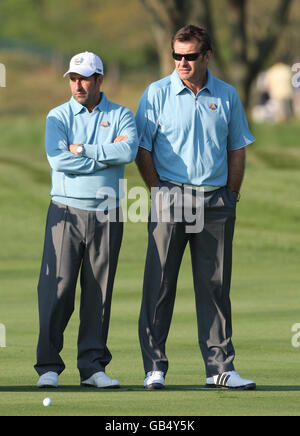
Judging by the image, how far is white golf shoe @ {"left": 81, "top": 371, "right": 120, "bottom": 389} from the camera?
7207 mm

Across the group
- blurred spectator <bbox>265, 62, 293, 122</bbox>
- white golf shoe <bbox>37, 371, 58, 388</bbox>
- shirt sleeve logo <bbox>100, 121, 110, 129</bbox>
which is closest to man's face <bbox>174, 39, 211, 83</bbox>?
shirt sleeve logo <bbox>100, 121, 110, 129</bbox>

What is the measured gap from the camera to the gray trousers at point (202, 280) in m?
7.40

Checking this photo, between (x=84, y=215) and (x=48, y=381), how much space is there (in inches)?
38.1

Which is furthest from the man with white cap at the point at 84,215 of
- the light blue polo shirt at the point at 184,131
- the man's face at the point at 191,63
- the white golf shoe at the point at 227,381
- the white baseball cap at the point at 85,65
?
the white golf shoe at the point at 227,381

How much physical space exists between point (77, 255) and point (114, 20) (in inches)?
2672

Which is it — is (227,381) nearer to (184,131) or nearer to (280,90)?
(184,131)

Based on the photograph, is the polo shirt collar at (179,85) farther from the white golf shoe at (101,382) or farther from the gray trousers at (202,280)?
the white golf shoe at (101,382)

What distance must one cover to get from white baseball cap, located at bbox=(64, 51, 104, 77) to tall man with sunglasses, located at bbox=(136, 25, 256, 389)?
0.33 meters

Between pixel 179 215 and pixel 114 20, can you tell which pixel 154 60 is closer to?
pixel 114 20

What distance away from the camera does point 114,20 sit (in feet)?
243

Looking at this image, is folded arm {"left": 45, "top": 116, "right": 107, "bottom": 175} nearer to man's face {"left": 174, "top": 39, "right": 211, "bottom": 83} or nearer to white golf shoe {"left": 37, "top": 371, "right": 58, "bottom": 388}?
man's face {"left": 174, "top": 39, "right": 211, "bottom": 83}

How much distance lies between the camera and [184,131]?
732 centimetres

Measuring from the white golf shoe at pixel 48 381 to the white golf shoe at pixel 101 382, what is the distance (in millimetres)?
212

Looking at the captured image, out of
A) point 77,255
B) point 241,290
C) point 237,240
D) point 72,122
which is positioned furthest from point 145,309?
point 237,240
